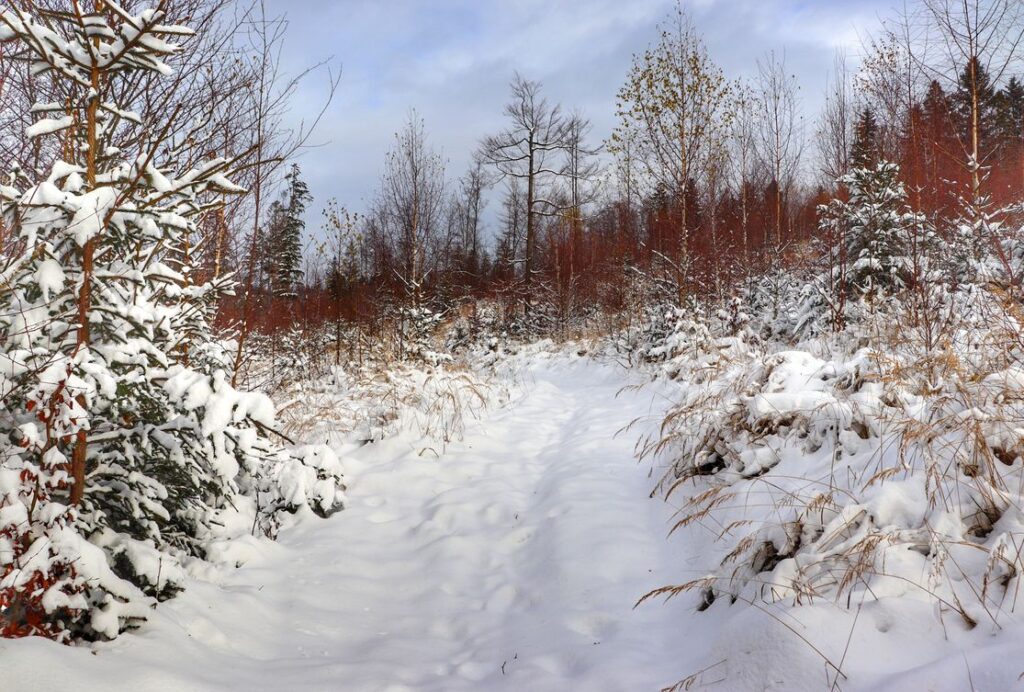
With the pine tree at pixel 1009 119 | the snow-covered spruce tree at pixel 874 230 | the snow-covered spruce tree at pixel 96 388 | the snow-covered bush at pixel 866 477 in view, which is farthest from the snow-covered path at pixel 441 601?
the pine tree at pixel 1009 119

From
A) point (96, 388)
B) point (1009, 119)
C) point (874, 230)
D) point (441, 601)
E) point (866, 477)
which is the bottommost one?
point (441, 601)

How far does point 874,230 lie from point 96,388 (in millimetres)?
9041

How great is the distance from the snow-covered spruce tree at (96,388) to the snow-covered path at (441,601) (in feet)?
0.80

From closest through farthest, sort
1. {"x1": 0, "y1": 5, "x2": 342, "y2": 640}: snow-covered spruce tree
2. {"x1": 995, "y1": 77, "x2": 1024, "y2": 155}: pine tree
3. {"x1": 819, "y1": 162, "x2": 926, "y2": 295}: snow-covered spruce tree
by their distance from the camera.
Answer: {"x1": 0, "y1": 5, "x2": 342, "y2": 640}: snow-covered spruce tree → {"x1": 819, "y1": 162, "x2": 926, "y2": 295}: snow-covered spruce tree → {"x1": 995, "y1": 77, "x2": 1024, "y2": 155}: pine tree

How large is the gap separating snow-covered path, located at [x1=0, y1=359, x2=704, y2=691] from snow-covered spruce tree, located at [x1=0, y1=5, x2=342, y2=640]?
9.6 inches

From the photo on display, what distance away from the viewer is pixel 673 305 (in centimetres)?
1020

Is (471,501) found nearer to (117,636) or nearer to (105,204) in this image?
(117,636)

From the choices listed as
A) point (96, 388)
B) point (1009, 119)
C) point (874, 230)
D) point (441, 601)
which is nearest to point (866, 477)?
point (441, 601)

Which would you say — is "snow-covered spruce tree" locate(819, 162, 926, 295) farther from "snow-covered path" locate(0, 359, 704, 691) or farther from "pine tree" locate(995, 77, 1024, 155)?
"snow-covered path" locate(0, 359, 704, 691)

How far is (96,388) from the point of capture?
80.9 inches

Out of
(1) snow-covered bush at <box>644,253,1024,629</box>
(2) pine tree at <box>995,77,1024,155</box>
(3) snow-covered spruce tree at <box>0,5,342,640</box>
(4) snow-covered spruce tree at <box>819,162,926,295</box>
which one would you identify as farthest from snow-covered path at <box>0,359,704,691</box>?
(2) pine tree at <box>995,77,1024,155</box>

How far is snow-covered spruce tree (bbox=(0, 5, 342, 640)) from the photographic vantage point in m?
1.74

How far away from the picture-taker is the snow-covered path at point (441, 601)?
1879 mm

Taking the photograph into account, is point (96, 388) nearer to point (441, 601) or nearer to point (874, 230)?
point (441, 601)
